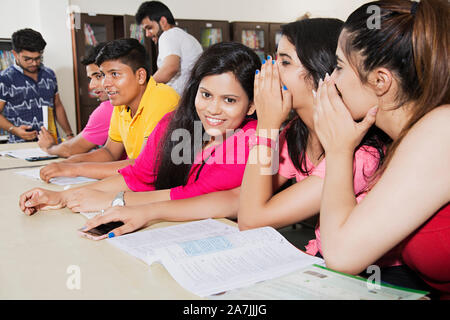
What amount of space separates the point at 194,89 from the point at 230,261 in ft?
2.63

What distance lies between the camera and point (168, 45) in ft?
10.5

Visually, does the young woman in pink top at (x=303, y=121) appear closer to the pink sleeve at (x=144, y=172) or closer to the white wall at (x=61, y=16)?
the pink sleeve at (x=144, y=172)

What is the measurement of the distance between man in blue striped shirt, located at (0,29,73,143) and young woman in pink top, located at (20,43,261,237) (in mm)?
2008

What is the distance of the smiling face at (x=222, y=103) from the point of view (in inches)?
53.3

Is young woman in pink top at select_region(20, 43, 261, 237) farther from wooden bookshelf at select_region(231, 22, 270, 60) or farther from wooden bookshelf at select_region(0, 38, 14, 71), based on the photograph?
wooden bookshelf at select_region(231, 22, 270, 60)

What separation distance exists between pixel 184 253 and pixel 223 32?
14.4 ft

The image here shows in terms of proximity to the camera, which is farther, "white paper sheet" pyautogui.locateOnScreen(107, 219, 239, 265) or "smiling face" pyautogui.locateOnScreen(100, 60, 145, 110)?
"smiling face" pyautogui.locateOnScreen(100, 60, 145, 110)

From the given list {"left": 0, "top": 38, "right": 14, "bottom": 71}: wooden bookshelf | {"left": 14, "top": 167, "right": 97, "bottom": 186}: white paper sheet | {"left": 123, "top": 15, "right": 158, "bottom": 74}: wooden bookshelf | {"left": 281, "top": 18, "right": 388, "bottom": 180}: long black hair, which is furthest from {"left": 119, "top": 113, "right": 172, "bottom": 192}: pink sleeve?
{"left": 0, "top": 38, "right": 14, "bottom": 71}: wooden bookshelf

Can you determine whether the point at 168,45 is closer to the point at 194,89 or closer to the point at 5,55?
the point at 194,89

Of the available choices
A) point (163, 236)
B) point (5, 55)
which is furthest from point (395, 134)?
point (5, 55)

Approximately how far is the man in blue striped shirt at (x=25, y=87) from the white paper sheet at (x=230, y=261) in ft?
8.70

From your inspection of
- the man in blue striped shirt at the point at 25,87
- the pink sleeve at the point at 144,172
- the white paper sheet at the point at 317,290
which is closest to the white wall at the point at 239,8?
the man in blue striped shirt at the point at 25,87

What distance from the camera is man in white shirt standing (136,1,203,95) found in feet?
10.4
